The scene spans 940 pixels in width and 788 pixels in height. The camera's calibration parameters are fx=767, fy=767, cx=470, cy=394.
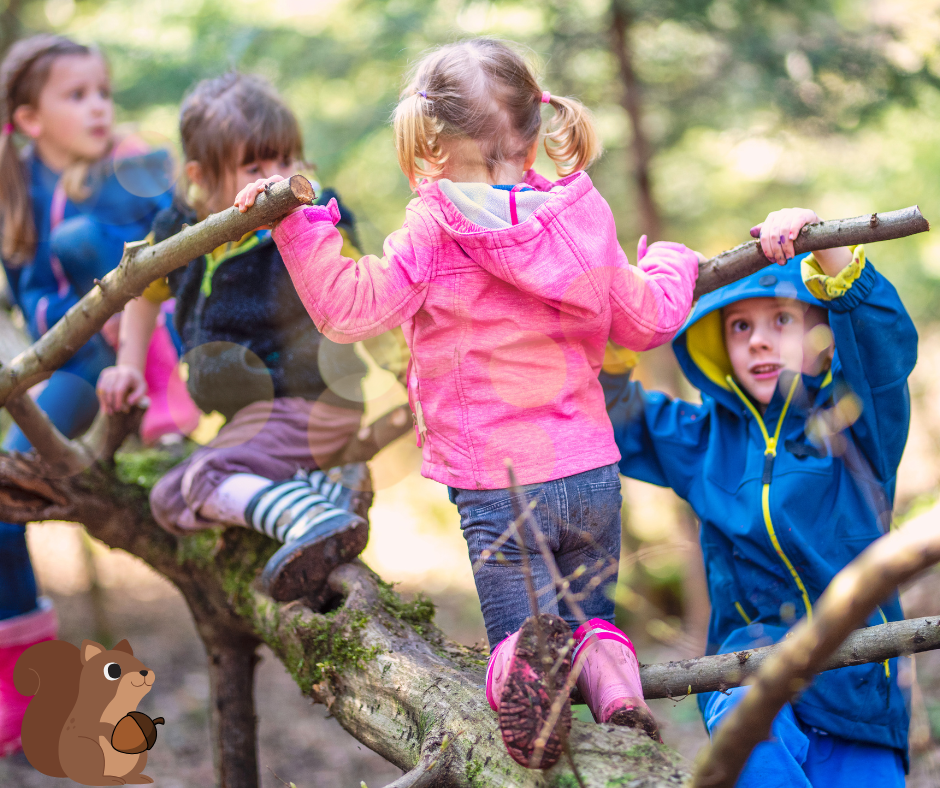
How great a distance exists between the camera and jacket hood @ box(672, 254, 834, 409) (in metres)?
2.24

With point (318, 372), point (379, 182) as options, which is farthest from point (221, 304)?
point (379, 182)

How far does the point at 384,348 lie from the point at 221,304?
1.87 feet

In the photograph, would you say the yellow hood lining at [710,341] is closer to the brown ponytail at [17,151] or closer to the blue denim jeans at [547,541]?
the blue denim jeans at [547,541]

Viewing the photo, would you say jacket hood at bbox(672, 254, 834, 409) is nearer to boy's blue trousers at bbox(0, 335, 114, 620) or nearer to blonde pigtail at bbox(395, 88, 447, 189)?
blonde pigtail at bbox(395, 88, 447, 189)

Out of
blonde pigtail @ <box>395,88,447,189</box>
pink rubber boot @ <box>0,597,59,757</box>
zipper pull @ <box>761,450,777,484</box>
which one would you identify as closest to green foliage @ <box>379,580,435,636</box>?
zipper pull @ <box>761,450,777,484</box>

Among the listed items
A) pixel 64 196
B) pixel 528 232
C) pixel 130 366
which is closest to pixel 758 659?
pixel 528 232

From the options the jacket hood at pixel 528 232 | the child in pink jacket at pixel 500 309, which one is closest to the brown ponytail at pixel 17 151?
the child in pink jacket at pixel 500 309

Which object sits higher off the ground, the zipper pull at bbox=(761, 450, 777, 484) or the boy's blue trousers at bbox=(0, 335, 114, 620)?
the zipper pull at bbox=(761, 450, 777, 484)

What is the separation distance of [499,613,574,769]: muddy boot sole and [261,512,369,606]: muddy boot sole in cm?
93

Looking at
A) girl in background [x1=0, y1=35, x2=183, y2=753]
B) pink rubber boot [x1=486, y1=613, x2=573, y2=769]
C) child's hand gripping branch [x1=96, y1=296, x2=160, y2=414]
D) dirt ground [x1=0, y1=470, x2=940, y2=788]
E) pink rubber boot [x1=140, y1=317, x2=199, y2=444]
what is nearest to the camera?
A: pink rubber boot [x1=486, y1=613, x2=573, y2=769]

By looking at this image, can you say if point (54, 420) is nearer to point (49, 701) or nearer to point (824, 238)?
point (49, 701)

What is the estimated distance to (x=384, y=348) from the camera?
263cm

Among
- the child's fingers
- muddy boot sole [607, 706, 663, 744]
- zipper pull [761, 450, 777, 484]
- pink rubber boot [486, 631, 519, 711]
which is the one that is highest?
zipper pull [761, 450, 777, 484]

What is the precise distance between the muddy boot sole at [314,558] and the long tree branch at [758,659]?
35.7 inches
